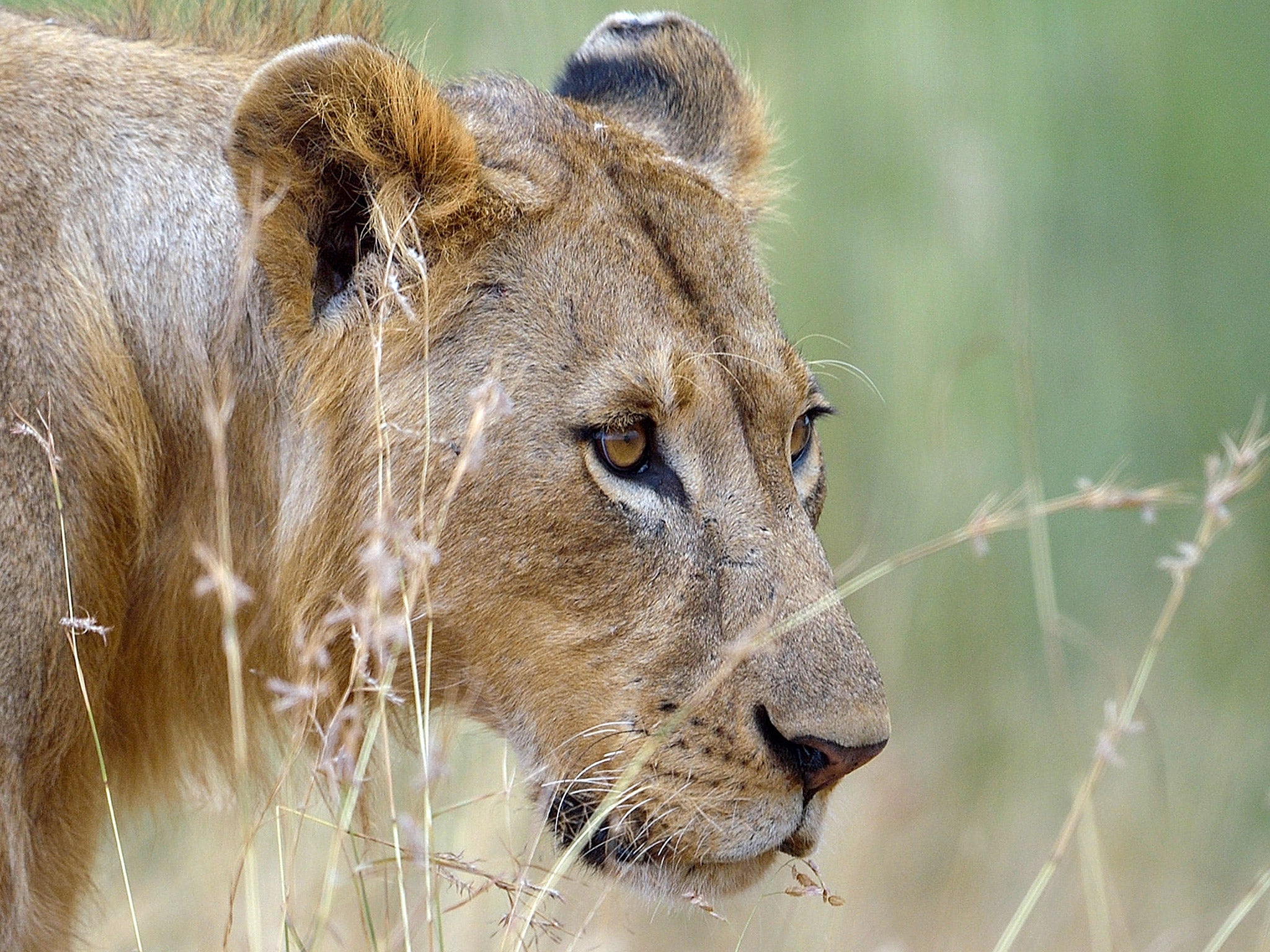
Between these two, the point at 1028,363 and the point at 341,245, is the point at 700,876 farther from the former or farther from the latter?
the point at 1028,363

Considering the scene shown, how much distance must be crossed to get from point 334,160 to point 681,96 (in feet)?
4.06

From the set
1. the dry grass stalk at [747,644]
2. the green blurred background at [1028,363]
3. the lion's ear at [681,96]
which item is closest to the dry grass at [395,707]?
the dry grass stalk at [747,644]

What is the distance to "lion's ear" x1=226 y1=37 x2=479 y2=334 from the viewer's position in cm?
297

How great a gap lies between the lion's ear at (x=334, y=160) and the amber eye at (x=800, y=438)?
87cm

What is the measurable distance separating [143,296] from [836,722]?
5.21 ft

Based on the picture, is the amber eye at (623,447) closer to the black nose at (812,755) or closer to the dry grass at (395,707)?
the dry grass at (395,707)

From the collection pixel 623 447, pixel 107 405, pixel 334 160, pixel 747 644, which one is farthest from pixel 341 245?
pixel 747 644

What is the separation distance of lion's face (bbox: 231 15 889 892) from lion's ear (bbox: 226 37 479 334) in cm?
1

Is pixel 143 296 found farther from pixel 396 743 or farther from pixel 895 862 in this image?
pixel 895 862

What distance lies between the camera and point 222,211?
310 centimetres

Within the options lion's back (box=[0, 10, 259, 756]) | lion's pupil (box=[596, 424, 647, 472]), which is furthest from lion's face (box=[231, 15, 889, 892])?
lion's back (box=[0, 10, 259, 756])

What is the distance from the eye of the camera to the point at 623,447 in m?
3.06

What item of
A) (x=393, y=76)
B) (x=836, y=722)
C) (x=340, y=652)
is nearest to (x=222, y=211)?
(x=393, y=76)

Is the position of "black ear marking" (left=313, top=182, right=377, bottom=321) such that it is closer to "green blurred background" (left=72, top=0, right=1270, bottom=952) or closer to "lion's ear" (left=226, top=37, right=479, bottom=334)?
"lion's ear" (left=226, top=37, right=479, bottom=334)
